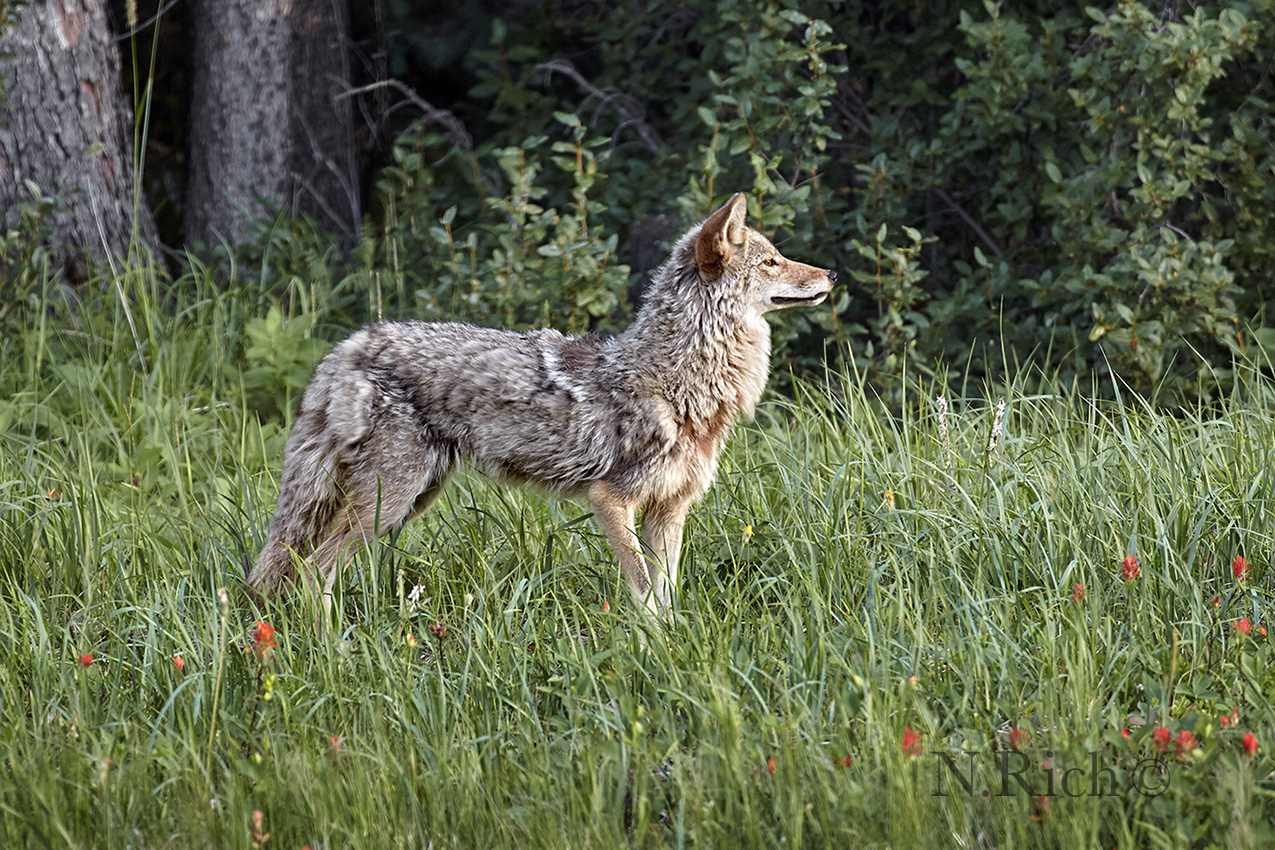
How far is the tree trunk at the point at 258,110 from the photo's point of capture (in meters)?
8.25

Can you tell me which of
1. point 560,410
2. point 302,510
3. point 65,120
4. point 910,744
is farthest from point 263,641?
point 65,120

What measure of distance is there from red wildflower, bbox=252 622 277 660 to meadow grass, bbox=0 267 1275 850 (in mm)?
33

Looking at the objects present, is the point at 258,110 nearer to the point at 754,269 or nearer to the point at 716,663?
the point at 754,269

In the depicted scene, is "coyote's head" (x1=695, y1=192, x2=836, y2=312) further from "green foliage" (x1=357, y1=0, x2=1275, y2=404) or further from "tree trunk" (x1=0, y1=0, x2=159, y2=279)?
"tree trunk" (x1=0, y1=0, x2=159, y2=279)

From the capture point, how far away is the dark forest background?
20.6 feet

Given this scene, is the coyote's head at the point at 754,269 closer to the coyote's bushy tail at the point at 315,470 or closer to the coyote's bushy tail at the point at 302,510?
the coyote's bushy tail at the point at 315,470

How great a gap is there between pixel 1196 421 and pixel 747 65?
3218mm

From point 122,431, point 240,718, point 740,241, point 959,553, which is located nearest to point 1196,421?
point 959,553

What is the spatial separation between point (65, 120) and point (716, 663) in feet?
20.0

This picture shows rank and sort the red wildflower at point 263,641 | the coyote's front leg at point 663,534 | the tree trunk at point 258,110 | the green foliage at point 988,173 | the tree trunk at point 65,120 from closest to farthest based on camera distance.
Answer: the red wildflower at point 263,641
the coyote's front leg at point 663,534
the green foliage at point 988,173
the tree trunk at point 65,120
the tree trunk at point 258,110

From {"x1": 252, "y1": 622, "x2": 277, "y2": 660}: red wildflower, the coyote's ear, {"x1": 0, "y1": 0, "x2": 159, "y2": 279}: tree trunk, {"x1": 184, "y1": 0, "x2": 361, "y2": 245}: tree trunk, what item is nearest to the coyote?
the coyote's ear

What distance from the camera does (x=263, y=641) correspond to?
11.4 feet

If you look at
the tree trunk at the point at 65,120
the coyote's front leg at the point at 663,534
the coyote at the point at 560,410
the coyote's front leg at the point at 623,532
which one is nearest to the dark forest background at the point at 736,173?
the tree trunk at the point at 65,120

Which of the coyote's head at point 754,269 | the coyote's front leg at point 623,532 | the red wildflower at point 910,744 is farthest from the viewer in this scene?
the coyote's head at point 754,269
